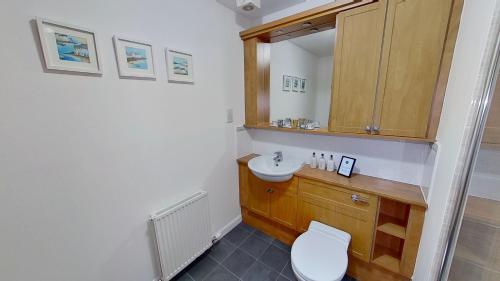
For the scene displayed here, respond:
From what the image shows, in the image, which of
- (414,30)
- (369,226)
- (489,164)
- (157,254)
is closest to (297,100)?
(414,30)

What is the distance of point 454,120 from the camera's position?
91cm

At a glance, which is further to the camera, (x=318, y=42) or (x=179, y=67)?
(x=318, y=42)

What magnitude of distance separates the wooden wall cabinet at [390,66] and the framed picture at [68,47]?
5.42ft

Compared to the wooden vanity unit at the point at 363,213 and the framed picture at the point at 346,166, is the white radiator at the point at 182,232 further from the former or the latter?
the framed picture at the point at 346,166

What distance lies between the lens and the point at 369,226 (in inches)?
54.8

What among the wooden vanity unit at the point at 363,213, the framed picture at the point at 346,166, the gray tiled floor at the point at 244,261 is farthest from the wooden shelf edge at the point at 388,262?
the framed picture at the point at 346,166

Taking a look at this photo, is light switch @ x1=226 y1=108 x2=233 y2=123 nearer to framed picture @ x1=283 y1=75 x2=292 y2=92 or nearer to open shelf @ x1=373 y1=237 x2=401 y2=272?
framed picture @ x1=283 y1=75 x2=292 y2=92

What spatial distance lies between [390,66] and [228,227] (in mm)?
2145

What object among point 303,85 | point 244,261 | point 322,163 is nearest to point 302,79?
point 303,85

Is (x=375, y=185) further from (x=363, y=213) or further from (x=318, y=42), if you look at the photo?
(x=318, y=42)

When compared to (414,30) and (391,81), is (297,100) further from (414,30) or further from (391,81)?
(414,30)

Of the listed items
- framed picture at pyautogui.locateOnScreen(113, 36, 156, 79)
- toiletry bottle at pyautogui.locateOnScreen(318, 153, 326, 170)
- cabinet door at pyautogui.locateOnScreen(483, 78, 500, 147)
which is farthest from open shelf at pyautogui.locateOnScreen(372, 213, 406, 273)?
framed picture at pyautogui.locateOnScreen(113, 36, 156, 79)

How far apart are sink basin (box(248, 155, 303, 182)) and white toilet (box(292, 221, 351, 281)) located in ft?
1.61

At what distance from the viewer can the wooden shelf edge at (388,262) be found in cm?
137
